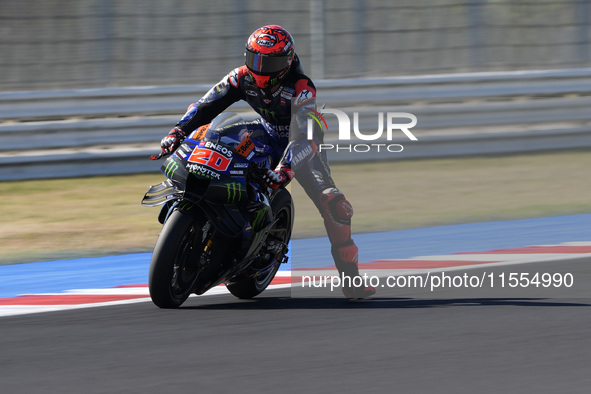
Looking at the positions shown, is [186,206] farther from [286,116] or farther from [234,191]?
[286,116]

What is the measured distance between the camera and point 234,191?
581 centimetres

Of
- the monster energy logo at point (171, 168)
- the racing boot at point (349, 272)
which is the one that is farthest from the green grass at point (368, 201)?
the monster energy logo at point (171, 168)

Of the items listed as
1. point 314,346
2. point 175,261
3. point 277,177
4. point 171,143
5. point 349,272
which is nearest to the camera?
point 314,346

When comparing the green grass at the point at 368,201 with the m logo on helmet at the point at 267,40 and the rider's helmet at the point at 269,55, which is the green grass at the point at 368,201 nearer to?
the rider's helmet at the point at 269,55

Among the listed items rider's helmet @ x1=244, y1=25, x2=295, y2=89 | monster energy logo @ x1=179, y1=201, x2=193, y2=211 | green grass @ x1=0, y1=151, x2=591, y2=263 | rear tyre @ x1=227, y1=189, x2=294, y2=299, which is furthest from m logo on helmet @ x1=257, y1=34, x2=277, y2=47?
green grass @ x1=0, y1=151, x2=591, y2=263

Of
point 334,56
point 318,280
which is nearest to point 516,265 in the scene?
point 318,280

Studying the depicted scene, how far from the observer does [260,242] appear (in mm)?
6098

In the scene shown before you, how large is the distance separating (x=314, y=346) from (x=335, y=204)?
5.00 feet

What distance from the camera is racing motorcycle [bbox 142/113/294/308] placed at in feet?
18.8

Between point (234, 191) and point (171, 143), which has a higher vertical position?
point (171, 143)

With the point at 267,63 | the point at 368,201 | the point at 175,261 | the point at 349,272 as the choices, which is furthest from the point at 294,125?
the point at 368,201

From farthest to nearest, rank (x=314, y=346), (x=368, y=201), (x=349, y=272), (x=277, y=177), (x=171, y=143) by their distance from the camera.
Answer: (x=368, y=201), (x=349, y=272), (x=171, y=143), (x=277, y=177), (x=314, y=346)

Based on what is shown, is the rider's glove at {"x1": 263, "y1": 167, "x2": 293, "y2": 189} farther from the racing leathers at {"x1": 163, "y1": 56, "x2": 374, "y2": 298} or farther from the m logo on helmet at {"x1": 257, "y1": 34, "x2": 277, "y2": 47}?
the m logo on helmet at {"x1": 257, "y1": 34, "x2": 277, "y2": 47}

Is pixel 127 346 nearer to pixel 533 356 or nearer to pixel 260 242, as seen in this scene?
pixel 260 242
